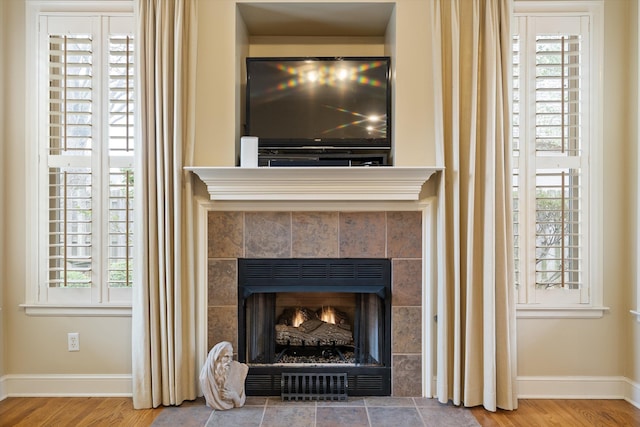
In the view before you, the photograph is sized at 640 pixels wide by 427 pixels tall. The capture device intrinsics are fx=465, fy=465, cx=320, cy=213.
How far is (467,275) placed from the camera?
2.67 metres

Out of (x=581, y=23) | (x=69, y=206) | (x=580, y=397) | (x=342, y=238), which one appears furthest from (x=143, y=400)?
(x=581, y=23)

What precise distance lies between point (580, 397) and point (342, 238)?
5.80 feet

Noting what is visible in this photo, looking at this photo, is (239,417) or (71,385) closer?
(239,417)

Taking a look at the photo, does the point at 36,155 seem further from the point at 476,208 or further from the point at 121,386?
the point at 476,208

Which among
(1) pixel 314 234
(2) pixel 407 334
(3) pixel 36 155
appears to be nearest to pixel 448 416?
(2) pixel 407 334

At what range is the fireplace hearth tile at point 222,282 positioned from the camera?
2.84 metres

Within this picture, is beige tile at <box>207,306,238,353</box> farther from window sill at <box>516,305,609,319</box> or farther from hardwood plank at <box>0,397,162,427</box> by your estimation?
window sill at <box>516,305,609,319</box>

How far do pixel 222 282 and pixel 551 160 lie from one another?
2.18 m

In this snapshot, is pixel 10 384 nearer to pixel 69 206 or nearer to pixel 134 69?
pixel 69 206

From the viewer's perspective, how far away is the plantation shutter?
9.49 ft

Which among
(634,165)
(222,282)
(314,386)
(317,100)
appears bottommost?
(314,386)

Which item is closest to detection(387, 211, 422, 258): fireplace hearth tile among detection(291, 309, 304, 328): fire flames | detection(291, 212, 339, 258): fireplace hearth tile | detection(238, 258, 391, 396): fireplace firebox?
detection(238, 258, 391, 396): fireplace firebox

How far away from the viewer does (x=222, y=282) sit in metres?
2.84

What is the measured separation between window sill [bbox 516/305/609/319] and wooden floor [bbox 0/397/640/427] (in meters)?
0.51
